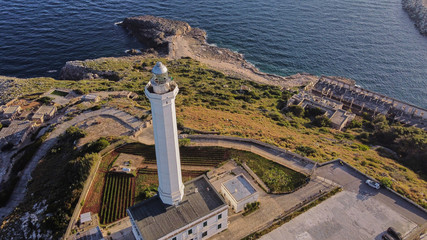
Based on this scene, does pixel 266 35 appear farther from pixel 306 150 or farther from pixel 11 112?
pixel 11 112

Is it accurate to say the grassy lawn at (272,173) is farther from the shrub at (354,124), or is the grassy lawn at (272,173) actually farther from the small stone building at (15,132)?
the small stone building at (15,132)

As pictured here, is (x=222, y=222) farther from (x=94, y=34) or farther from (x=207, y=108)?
(x=94, y=34)

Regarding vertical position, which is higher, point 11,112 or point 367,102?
point 11,112

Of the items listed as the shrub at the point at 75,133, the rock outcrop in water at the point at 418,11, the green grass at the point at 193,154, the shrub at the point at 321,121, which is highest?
the rock outcrop in water at the point at 418,11

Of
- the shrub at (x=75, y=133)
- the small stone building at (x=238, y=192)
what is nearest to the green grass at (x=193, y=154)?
the small stone building at (x=238, y=192)

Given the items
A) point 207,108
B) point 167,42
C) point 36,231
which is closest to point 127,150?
point 36,231

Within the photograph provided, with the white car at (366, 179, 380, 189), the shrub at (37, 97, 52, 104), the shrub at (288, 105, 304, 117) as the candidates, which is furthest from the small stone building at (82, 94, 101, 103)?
the white car at (366, 179, 380, 189)

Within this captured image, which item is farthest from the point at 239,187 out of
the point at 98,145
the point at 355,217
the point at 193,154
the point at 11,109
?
the point at 11,109
